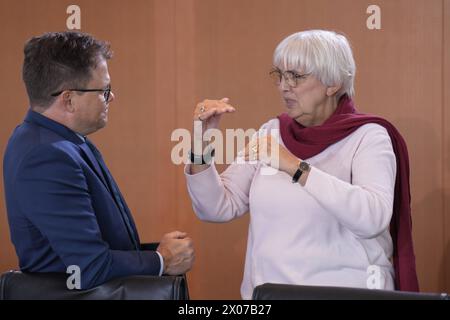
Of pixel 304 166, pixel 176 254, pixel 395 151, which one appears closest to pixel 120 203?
pixel 176 254

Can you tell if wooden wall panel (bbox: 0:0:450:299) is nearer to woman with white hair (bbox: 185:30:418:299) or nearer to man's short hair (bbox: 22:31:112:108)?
woman with white hair (bbox: 185:30:418:299)

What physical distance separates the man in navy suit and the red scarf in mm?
434

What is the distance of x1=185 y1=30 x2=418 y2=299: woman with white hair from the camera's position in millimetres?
1766

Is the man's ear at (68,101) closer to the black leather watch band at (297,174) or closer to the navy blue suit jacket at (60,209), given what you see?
the navy blue suit jacket at (60,209)

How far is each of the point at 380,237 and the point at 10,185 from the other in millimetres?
995

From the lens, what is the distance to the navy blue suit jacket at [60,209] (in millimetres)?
1617

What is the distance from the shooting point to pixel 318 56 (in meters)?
1.90

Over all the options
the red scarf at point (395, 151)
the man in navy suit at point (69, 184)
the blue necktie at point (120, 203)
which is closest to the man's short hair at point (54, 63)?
the man in navy suit at point (69, 184)

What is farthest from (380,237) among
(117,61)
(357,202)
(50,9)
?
(50,9)

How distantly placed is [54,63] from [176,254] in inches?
23.7

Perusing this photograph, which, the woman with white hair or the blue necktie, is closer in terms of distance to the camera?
the woman with white hair

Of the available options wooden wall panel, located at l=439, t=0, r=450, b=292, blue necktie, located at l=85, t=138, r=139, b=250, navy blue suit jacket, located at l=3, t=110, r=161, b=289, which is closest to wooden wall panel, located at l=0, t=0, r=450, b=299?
wooden wall panel, located at l=439, t=0, r=450, b=292

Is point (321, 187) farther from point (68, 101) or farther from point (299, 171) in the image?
point (68, 101)

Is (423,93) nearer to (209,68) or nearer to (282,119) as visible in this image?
(209,68)
